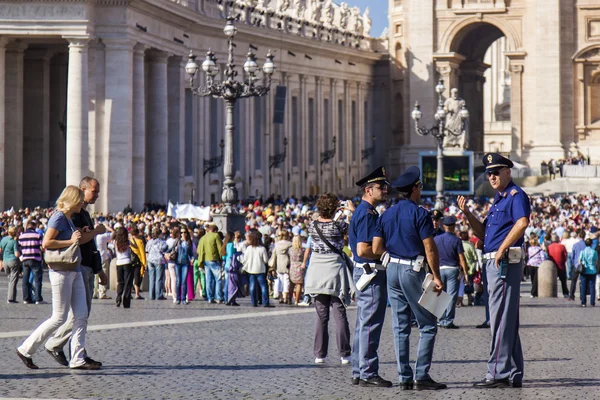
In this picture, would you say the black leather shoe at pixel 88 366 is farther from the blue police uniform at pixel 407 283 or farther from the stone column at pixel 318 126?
the stone column at pixel 318 126

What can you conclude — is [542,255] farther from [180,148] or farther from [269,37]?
[269,37]

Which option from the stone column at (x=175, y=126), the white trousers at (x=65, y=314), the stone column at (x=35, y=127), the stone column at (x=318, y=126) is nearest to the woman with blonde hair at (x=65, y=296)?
the white trousers at (x=65, y=314)

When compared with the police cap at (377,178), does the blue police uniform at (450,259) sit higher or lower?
lower

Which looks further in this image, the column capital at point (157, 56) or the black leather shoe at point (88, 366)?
the column capital at point (157, 56)

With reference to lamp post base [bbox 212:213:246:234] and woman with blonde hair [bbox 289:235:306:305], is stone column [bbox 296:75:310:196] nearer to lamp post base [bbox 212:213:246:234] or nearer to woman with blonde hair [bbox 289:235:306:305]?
lamp post base [bbox 212:213:246:234]

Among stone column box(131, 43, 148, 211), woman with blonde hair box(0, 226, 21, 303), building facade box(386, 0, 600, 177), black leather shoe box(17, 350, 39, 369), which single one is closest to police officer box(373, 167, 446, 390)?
black leather shoe box(17, 350, 39, 369)

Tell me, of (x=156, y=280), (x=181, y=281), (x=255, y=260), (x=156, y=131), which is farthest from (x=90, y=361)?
(x=156, y=131)

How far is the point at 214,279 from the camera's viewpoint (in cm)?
2608

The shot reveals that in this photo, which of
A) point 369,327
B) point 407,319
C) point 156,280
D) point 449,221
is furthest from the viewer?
point 156,280

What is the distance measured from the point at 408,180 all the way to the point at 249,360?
3.08m

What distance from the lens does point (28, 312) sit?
74.0ft

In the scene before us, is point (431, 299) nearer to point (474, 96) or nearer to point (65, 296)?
point (65, 296)

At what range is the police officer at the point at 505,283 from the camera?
1315 centimetres

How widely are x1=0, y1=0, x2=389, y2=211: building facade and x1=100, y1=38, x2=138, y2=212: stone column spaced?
1.2 inches
